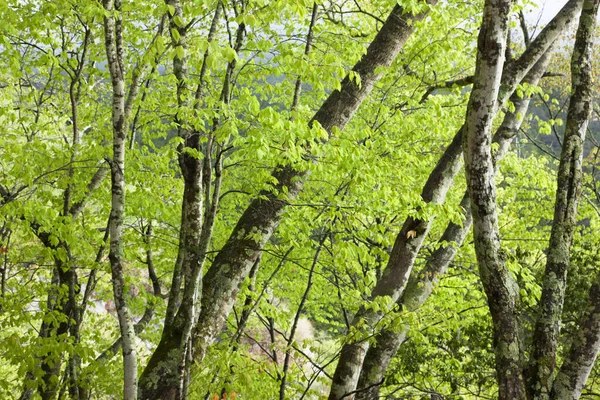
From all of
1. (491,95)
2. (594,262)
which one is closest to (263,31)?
(491,95)

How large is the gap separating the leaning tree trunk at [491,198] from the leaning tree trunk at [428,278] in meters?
2.28

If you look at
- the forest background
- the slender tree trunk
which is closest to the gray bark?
the forest background

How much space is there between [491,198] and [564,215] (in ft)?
1.57

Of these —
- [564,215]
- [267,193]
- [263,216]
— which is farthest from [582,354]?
[267,193]

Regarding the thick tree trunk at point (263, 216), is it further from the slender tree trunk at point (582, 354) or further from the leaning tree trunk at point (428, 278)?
the slender tree trunk at point (582, 354)

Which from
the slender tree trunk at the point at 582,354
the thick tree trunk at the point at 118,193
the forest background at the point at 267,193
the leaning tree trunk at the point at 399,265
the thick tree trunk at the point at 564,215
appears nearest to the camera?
the slender tree trunk at the point at 582,354

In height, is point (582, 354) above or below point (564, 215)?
below

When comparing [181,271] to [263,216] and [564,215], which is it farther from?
[564,215]

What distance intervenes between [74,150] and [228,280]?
2868 mm

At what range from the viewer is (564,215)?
119 inches

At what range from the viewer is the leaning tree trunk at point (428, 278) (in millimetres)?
5262

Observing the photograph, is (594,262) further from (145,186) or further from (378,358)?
(145,186)

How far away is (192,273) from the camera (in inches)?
146

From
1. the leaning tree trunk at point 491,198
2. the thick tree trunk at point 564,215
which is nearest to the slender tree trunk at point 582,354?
the thick tree trunk at point 564,215
